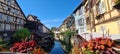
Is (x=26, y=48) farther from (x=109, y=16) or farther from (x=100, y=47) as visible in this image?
(x=109, y=16)

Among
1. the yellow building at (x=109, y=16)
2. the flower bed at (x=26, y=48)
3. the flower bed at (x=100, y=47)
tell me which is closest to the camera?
the flower bed at (x=100, y=47)

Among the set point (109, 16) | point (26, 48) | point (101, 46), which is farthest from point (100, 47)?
point (109, 16)

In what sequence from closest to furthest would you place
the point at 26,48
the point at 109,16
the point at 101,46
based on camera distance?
the point at 101,46 → the point at 26,48 → the point at 109,16

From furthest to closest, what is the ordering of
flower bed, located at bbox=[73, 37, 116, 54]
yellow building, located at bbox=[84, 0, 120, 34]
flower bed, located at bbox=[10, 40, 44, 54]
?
yellow building, located at bbox=[84, 0, 120, 34]
flower bed, located at bbox=[10, 40, 44, 54]
flower bed, located at bbox=[73, 37, 116, 54]

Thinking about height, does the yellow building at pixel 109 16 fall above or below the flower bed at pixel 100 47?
above

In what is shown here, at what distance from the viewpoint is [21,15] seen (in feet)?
166

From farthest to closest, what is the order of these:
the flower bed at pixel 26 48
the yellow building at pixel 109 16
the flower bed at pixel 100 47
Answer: the yellow building at pixel 109 16 < the flower bed at pixel 26 48 < the flower bed at pixel 100 47

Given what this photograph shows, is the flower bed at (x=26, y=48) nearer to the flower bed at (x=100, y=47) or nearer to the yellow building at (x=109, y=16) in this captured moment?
the flower bed at (x=100, y=47)

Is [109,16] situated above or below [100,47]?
above

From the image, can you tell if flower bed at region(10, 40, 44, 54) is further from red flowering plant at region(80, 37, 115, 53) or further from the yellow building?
the yellow building

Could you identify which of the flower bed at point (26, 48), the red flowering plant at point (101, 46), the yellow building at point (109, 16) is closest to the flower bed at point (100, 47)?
the red flowering plant at point (101, 46)

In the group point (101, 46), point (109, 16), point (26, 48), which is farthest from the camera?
point (109, 16)

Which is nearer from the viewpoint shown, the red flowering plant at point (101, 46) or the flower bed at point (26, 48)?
the red flowering plant at point (101, 46)

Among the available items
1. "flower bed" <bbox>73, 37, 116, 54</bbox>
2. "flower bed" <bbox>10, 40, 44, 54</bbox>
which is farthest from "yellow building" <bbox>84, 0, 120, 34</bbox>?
"flower bed" <bbox>10, 40, 44, 54</bbox>
